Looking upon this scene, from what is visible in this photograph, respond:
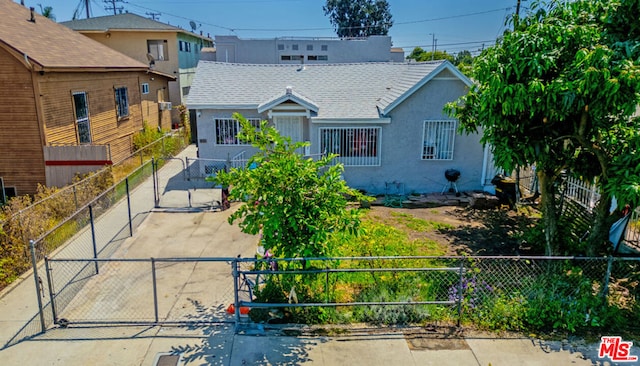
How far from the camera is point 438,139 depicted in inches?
613

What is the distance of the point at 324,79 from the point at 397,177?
5367mm

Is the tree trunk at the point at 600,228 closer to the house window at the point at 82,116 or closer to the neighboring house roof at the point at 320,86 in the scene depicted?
the neighboring house roof at the point at 320,86

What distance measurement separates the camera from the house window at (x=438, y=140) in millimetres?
15422

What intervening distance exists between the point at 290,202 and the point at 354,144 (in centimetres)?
896

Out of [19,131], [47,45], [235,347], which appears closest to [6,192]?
[19,131]

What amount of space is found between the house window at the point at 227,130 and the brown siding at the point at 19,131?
5694mm

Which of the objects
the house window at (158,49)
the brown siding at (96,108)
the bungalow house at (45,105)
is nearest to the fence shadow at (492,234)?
the bungalow house at (45,105)

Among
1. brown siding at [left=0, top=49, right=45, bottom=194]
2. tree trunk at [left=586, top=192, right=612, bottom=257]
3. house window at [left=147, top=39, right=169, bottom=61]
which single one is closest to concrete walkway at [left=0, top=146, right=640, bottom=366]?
tree trunk at [left=586, top=192, right=612, bottom=257]

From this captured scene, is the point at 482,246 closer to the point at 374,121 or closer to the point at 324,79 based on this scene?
the point at 374,121

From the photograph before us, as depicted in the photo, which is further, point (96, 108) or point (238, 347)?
point (96, 108)

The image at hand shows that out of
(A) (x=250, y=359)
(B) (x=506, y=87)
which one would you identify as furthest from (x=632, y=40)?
(A) (x=250, y=359)

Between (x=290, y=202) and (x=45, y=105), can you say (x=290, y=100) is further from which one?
(x=290, y=202)

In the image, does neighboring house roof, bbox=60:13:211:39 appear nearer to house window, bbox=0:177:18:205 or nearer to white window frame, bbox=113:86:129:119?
white window frame, bbox=113:86:129:119

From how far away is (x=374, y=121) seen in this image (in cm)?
1512
